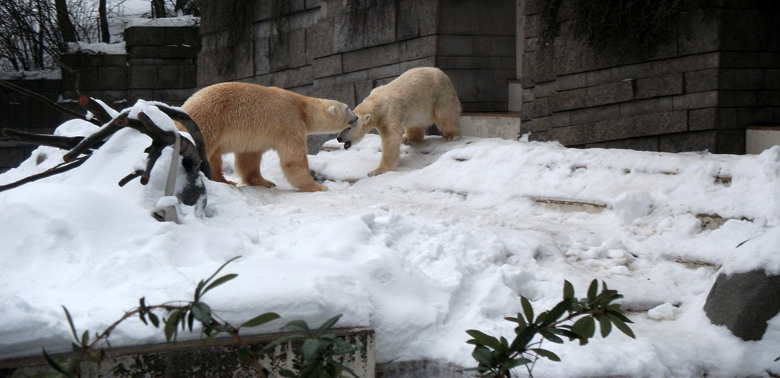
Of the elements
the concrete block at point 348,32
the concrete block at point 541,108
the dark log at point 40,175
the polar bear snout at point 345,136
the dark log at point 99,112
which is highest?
the concrete block at point 348,32

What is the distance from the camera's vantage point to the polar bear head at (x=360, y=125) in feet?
21.0

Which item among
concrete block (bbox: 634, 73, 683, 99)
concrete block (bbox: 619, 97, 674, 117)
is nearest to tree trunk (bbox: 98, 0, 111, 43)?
concrete block (bbox: 619, 97, 674, 117)

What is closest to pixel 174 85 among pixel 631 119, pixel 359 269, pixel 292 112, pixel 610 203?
pixel 292 112

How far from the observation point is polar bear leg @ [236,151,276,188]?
5.72m

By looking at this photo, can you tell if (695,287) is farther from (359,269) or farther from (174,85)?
(174,85)

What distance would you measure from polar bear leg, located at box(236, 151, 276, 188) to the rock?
3.73 meters

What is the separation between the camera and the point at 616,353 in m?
2.63

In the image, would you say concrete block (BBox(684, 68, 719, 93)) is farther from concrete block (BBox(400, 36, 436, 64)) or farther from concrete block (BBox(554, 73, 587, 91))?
concrete block (BBox(400, 36, 436, 64))

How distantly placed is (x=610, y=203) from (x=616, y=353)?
1.90 metres

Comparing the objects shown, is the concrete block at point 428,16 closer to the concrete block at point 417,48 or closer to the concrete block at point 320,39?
the concrete block at point 417,48

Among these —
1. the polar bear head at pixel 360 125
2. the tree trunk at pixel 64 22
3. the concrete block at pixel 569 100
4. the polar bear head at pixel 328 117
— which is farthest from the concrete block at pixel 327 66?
the tree trunk at pixel 64 22

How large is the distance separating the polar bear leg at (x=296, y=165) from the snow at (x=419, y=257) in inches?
32.2

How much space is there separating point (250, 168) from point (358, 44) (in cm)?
333

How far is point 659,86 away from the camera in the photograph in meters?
5.43
